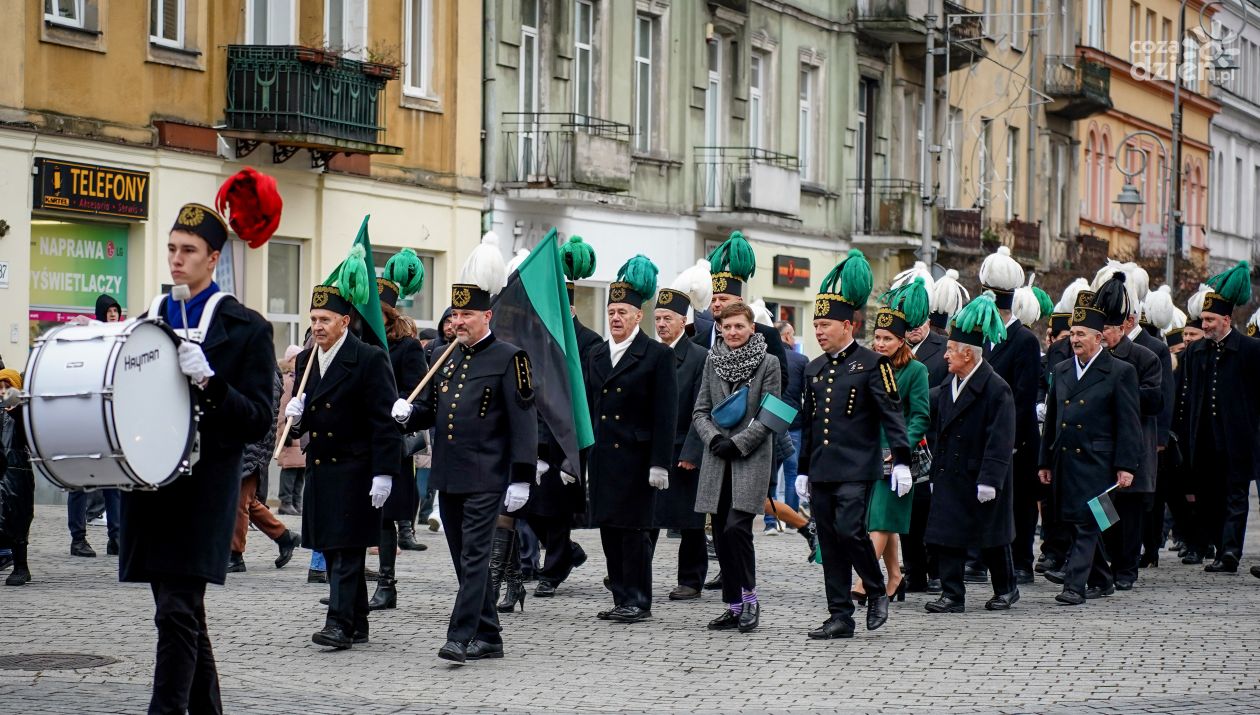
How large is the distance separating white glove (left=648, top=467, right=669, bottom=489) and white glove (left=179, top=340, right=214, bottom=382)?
16.7ft

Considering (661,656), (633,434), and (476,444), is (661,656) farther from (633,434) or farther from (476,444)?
(633,434)

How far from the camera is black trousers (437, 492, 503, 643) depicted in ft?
33.3

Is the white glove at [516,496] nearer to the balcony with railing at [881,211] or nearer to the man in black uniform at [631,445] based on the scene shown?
the man in black uniform at [631,445]

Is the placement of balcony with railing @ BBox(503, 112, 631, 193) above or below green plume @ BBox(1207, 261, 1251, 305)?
above

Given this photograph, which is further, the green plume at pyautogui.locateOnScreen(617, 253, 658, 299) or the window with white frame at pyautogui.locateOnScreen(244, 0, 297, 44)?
the window with white frame at pyautogui.locateOnScreen(244, 0, 297, 44)

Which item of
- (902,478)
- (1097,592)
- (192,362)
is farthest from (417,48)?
(192,362)

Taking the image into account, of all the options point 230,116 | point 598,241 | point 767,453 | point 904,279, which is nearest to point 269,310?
point 230,116

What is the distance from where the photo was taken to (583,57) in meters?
30.5

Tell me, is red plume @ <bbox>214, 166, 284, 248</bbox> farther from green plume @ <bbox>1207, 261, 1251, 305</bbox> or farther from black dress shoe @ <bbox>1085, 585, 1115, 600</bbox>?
green plume @ <bbox>1207, 261, 1251, 305</bbox>

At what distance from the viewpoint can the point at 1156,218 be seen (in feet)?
186

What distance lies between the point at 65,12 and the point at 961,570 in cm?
1198

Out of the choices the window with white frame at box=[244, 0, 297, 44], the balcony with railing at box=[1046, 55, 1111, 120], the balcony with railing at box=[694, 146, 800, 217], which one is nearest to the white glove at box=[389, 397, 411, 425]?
the window with white frame at box=[244, 0, 297, 44]

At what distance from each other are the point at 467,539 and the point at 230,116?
13.8 m

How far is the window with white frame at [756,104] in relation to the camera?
3544cm
